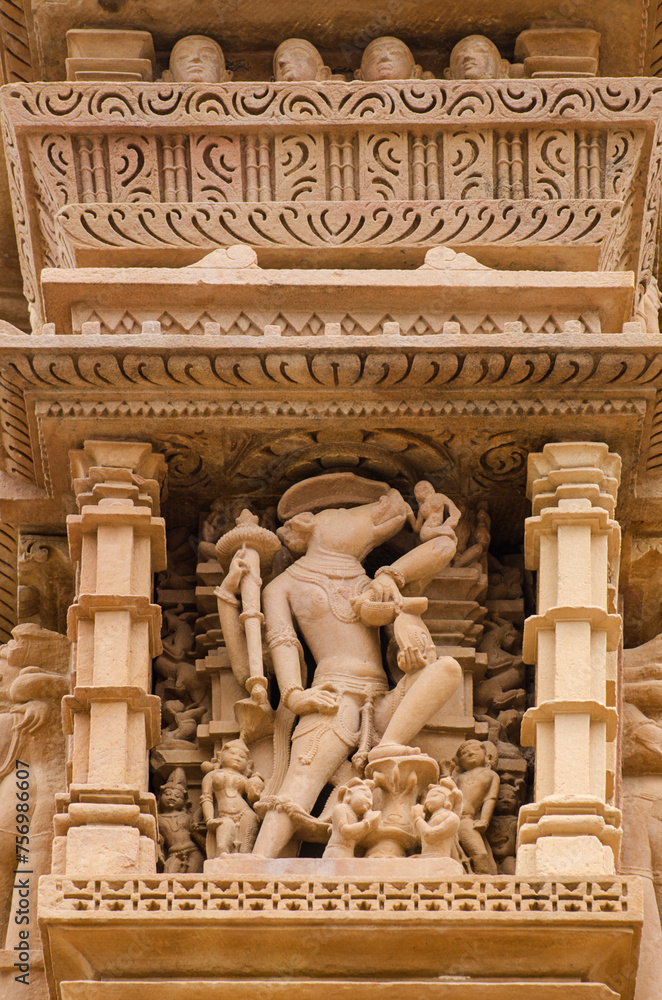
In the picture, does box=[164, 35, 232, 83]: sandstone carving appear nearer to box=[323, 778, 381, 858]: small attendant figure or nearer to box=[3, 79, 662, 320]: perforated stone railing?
box=[3, 79, 662, 320]: perforated stone railing

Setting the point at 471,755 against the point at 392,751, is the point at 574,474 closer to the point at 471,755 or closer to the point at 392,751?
the point at 471,755

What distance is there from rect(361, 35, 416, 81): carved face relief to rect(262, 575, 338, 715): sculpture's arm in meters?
2.83

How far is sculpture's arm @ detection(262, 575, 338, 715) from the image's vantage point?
38.4 ft

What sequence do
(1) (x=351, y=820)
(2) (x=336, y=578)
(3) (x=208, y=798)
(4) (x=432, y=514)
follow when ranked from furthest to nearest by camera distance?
(4) (x=432, y=514) < (2) (x=336, y=578) < (3) (x=208, y=798) < (1) (x=351, y=820)

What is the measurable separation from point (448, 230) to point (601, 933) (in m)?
3.70

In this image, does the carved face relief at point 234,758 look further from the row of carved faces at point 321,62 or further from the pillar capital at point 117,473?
the row of carved faces at point 321,62

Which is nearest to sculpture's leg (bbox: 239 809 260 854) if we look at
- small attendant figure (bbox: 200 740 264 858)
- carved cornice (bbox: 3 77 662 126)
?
small attendant figure (bbox: 200 740 264 858)

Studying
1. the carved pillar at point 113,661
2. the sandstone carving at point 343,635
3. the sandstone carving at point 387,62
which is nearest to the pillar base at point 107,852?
the carved pillar at point 113,661

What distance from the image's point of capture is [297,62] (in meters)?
13.5

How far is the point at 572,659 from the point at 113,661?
6.33 ft

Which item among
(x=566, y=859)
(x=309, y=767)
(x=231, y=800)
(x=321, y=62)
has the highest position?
(x=321, y=62)

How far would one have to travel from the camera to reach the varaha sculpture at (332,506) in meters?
10.8

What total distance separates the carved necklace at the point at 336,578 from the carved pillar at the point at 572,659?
2.52ft

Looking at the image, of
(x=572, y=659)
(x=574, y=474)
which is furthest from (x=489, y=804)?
(x=574, y=474)
